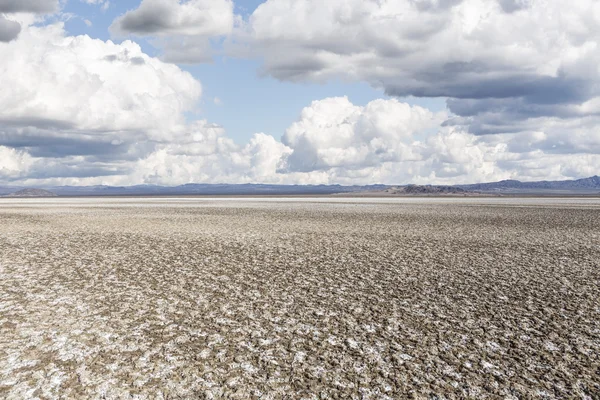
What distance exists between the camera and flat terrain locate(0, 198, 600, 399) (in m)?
7.29

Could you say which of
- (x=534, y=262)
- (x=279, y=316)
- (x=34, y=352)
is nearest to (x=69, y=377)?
(x=34, y=352)

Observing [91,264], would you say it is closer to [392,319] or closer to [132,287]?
[132,287]

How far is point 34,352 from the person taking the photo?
332 inches

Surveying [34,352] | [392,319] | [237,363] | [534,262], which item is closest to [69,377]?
[34,352]

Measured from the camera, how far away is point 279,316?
10.8m

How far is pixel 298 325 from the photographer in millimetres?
10094

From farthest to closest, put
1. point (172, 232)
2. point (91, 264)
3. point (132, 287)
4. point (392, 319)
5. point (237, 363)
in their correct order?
point (172, 232)
point (91, 264)
point (132, 287)
point (392, 319)
point (237, 363)

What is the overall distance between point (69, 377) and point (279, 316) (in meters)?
4.61

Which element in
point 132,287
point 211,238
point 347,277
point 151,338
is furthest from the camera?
point 211,238

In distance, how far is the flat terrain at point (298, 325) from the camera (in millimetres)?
7289

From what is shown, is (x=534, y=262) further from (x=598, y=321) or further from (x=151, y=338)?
(x=151, y=338)

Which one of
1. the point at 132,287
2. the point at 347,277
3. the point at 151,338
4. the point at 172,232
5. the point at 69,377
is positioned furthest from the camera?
the point at 172,232

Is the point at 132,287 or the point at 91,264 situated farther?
→ the point at 91,264

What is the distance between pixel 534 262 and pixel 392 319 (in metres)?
10.9
